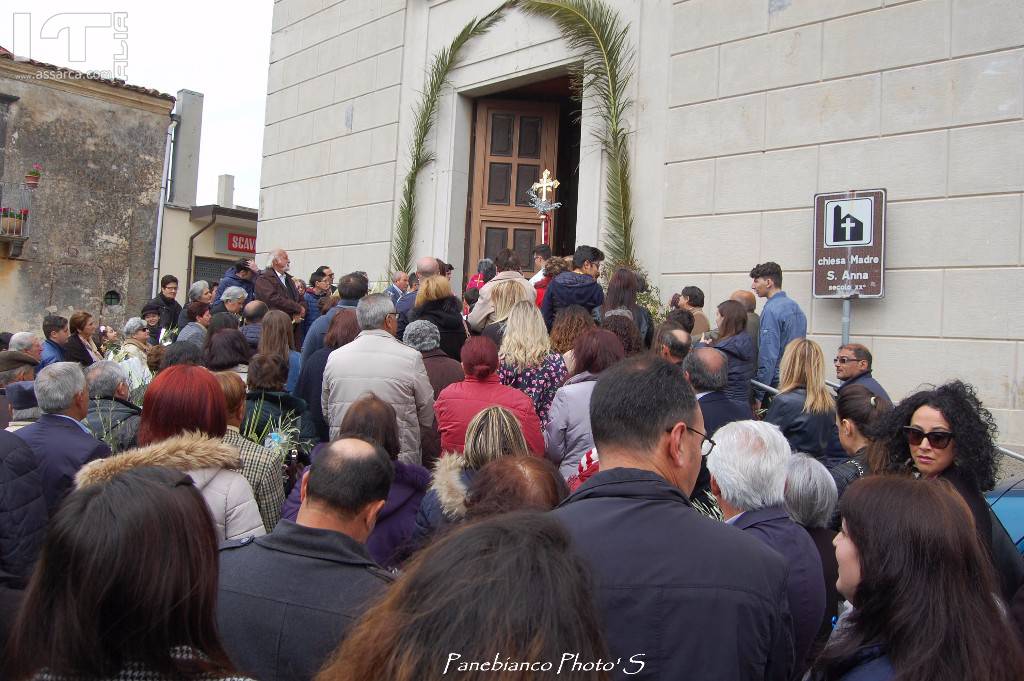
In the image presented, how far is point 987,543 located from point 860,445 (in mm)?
1210

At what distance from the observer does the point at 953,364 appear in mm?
7945

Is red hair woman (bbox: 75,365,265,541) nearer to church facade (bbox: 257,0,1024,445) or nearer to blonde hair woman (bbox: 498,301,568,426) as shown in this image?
blonde hair woman (bbox: 498,301,568,426)

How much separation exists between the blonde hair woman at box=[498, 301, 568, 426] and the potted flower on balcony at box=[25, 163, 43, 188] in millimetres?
21118

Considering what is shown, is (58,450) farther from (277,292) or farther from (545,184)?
(545,184)

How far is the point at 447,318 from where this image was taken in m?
7.22

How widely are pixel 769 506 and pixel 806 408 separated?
89.5 inches

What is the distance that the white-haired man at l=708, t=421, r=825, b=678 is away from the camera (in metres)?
2.89

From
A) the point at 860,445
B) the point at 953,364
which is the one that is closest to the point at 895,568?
the point at 860,445

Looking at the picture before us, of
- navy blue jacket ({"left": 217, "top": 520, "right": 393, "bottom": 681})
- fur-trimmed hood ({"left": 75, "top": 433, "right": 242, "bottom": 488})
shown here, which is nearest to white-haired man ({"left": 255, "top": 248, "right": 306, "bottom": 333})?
fur-trimmed hood ({"left": 75, "top": 433, "right": 242, "bottom": 488})

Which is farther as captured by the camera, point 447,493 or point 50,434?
point 50,434

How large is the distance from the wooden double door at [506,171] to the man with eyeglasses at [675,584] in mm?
11085

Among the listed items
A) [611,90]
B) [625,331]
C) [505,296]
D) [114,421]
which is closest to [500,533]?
[114,421]

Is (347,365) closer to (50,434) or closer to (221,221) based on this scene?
(50,434)

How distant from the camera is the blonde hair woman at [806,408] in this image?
16.8ft
